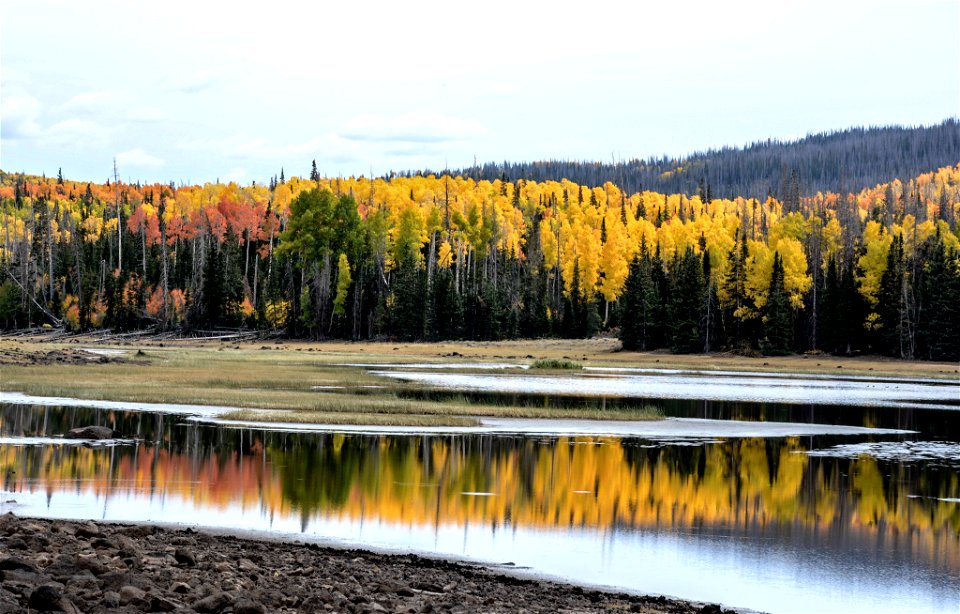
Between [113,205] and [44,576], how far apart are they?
617ft

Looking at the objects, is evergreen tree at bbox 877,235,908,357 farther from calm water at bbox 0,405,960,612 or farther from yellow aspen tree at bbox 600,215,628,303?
calm water at bbox 0,405,960,612

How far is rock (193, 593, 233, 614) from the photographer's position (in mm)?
12492

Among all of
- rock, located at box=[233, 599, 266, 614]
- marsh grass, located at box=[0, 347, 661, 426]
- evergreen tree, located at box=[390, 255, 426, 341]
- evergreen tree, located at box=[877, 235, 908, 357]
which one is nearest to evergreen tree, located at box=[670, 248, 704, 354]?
evergreen tree, located at box=[877, 235, 908, 357]

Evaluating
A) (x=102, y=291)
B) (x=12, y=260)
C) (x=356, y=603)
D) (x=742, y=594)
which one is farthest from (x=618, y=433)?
(x=12, y=260)

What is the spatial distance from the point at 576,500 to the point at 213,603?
12.9 meters

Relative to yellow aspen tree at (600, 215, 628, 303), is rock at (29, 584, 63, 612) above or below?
below

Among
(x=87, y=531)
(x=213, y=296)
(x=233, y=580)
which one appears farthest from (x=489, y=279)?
(x=233, y=580)

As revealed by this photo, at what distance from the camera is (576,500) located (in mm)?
24312

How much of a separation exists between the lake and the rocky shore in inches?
52.3

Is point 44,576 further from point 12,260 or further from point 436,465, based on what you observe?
point 12,260

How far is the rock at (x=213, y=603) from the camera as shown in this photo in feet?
41.0

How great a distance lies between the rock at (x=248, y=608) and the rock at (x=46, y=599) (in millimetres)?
1871

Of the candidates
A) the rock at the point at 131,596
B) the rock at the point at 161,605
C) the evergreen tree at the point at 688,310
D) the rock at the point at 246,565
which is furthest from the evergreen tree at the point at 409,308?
the rock at the point at 161,605

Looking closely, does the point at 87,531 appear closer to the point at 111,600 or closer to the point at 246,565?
the point at 246,565
